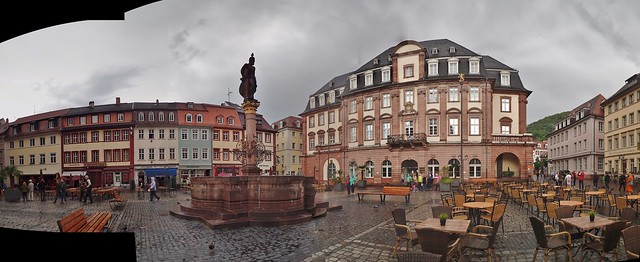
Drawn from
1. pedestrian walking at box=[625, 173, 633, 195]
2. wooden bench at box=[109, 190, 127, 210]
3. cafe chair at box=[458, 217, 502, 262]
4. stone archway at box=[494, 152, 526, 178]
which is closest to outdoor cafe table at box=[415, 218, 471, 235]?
cafe chair at box=[458, 217, 502, 262]

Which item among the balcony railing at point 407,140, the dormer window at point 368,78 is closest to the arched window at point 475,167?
the balcony railing at point 407,140

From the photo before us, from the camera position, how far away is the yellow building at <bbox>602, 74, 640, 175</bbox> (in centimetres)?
3244

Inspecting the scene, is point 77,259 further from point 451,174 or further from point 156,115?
point 156,115

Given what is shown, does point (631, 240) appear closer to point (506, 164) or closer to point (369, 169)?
point (369, 169)

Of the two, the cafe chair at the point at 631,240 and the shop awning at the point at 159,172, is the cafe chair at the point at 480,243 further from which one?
the shop awning at the point at 159,172

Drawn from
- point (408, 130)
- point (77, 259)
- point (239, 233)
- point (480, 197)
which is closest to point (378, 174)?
point (408, 130)

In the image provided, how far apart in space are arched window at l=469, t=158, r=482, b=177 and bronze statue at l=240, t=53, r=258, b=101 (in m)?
29.2

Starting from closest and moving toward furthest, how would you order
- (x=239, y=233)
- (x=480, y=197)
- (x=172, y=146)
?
1. (x=239, y=233)
2. (x=480, y=197)
3. (x=172, y=146)

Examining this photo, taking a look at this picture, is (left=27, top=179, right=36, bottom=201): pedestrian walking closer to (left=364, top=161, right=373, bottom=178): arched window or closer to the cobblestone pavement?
the cobblestone pavement

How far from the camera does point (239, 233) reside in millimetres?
10641

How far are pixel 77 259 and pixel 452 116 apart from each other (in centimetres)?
3612

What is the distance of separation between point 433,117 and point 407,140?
143 inches

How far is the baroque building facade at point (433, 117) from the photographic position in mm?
37812

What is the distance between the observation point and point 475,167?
124 feet
